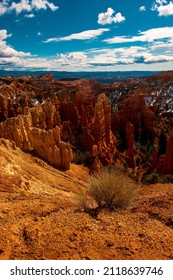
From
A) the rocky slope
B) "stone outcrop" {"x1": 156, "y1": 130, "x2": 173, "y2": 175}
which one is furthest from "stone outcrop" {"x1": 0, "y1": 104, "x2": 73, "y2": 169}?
the rocky slope

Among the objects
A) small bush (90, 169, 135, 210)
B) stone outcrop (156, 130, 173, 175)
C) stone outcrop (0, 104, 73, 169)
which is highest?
small bush (90, 169, 135, 210)

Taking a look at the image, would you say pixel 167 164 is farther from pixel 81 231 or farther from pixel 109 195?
pixel 81 231

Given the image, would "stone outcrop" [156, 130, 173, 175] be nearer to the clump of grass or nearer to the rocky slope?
the rocky slope

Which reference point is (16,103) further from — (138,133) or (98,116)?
(138,133)

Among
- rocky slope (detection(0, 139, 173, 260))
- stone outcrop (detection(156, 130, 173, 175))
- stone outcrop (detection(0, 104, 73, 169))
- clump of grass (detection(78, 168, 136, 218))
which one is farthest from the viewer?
stone outcrop (detection(156, 130, 173, 175))

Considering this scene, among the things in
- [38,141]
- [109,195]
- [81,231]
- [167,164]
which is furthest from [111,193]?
[167,164]

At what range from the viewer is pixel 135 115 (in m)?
58.4

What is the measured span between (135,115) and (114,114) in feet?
13.5

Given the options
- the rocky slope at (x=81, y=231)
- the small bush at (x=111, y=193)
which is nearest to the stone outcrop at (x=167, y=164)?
the rocky slope at (x=81, y=231)

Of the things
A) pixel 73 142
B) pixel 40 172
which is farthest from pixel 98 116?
pixel 40 172

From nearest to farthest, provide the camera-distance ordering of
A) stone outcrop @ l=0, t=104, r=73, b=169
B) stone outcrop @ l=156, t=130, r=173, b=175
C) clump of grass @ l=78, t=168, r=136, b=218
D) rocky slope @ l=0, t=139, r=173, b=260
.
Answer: rocky slope @ l=0, t=139, r=173, b=260, clump of grass @ l=78, t=168, r=136, b=218, stone outcrop @ l=0, t=104, r=73, b=169, stone outcrop @ l=156, t=130, r=173, b=175

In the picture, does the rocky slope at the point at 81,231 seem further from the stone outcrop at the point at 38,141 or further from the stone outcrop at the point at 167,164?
the stone outcrop at the point at 167,164

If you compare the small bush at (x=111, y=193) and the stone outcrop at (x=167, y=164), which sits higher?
the small bush at (x=111, y=193)

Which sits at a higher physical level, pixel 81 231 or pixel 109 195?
pixel 109 195
